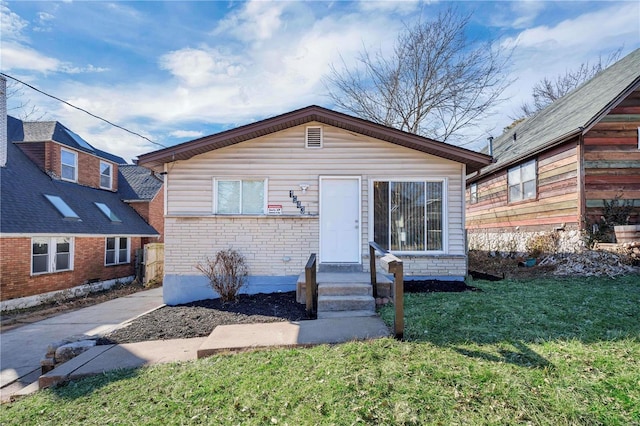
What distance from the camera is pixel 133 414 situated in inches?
112

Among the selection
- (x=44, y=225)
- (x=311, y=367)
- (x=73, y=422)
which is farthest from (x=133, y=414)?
(x=44, y=225)

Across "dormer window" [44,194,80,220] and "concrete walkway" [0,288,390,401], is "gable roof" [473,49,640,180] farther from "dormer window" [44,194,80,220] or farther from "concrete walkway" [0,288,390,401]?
"dormer window" [44,194,80,220]

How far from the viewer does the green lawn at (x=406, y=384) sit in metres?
2.55

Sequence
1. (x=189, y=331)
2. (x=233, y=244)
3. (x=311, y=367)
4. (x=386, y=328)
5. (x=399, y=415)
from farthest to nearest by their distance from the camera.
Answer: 1. (x=233, y=244)
2. (x=189, y=331)
3. (x=386, y=328)
4. (x=311, y=367)
5. (x=399, y=415)

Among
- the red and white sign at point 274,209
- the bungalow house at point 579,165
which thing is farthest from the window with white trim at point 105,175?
the bungalow house at point 579,165

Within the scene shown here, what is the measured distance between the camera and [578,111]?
10344 millimetres

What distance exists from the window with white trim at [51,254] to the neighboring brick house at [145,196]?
5.02 meters

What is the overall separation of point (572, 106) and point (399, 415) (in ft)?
42.5

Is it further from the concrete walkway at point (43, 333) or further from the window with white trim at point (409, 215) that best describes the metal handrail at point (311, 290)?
the concrete walkway at point (43, 333)

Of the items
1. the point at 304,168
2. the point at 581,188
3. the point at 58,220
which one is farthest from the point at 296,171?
the point at 58,220

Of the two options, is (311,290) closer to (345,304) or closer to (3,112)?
(345,304)

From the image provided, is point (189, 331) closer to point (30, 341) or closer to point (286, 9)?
point (30, 341)

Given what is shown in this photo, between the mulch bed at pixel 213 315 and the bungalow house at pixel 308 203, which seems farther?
the bungalow house at pixel 308 203

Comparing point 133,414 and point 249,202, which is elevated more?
point 249,202
